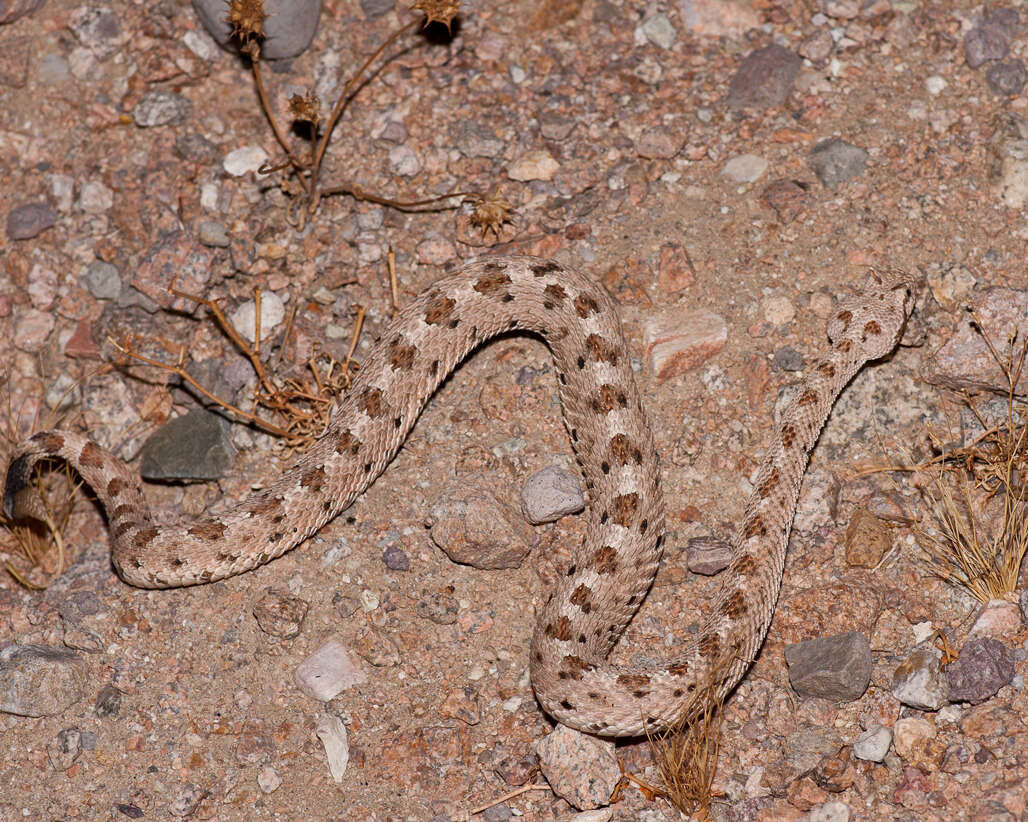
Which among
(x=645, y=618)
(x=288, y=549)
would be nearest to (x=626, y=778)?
(x=645, y=618)

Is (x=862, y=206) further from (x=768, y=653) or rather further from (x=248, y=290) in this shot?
(x=248, y=290)

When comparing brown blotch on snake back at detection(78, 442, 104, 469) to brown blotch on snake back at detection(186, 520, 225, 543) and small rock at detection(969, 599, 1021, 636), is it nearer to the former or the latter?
brown blotch on snake back at detection(186, 520, 225, 543)

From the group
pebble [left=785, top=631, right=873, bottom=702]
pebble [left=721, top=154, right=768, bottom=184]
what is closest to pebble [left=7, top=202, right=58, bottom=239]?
pebble [left=721, top=154, right=768, bottom=184]

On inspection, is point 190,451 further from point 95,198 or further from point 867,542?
point 867,542

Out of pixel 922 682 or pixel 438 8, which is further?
pixel 438 8

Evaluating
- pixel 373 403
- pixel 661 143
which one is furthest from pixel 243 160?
pixel 661 143

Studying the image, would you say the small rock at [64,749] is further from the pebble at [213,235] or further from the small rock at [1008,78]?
the small rock at [1008,78]
